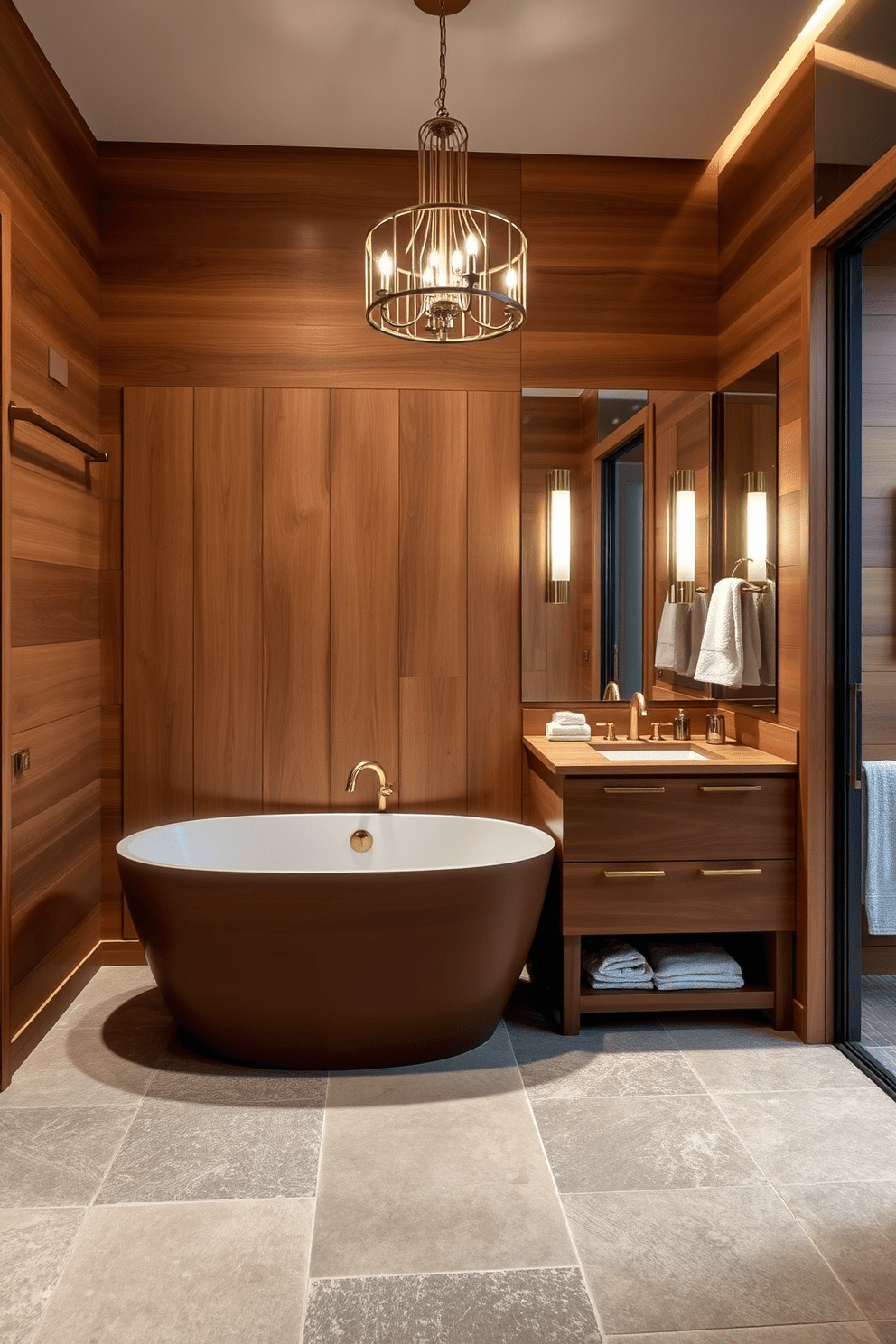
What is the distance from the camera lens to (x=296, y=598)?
3594 mm

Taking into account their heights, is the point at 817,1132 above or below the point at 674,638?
below

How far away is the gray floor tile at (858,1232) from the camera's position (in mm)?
1812

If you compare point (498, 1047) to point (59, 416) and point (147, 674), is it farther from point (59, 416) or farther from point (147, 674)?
point (59, 416)

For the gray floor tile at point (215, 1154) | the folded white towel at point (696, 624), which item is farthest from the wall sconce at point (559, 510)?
the gray floor tile at point (215, 1154)

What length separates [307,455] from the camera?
3582 millimetres

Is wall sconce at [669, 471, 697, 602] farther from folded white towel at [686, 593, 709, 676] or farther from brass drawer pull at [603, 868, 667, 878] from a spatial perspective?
brass drawer pull at [603, 868, 667, 878]

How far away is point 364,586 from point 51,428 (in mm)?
1193

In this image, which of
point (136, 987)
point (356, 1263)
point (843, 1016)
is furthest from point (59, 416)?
point (843, 1016)

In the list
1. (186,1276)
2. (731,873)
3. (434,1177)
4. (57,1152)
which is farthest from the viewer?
(731,873)

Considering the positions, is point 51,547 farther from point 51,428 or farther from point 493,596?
point 493,596

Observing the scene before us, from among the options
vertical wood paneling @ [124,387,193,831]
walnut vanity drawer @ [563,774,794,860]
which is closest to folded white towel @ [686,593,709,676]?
walnut vanity drawer @ [563,774,794,860]

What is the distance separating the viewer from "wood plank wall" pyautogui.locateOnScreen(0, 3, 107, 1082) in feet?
9.04

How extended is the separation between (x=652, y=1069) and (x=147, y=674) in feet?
6.82

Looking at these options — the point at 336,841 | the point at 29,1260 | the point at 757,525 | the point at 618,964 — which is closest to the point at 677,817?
the point at 618,964
